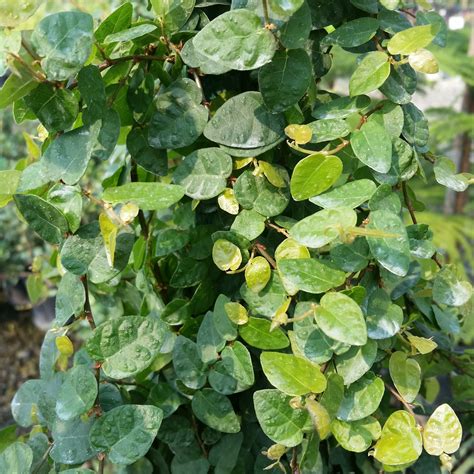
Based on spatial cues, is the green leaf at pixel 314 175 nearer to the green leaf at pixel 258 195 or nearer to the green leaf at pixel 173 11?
the green leaf at pixel 258 195

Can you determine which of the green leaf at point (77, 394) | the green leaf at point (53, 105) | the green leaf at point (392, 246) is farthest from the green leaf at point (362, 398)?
the green leaf at point (53, 105)

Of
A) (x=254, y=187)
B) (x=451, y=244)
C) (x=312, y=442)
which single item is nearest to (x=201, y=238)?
(x=254, y=187)

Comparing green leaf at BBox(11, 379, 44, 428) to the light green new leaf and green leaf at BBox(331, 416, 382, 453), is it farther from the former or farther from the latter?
the light green new leaf

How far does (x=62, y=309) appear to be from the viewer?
0.53m

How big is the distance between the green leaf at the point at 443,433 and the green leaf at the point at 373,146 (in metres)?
0.20

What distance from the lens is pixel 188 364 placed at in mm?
554

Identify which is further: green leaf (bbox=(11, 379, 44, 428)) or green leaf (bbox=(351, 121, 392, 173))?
green leaf (bbox=(11, 379, 44, 428))

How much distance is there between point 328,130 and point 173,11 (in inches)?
6.7

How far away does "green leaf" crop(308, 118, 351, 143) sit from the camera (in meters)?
0.49

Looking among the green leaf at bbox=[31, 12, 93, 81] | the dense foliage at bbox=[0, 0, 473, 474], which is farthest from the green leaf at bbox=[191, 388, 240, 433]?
the green leaf at bbox=[31, 12, 93, 81]

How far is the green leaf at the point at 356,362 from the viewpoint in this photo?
0.47 meters

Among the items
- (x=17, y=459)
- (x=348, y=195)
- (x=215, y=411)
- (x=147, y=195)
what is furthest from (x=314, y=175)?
(x=17, y=459)

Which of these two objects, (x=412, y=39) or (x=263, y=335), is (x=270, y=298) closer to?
(x=263, y=335)

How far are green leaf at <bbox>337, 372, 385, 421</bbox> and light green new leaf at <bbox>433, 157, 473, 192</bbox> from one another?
182 mm
